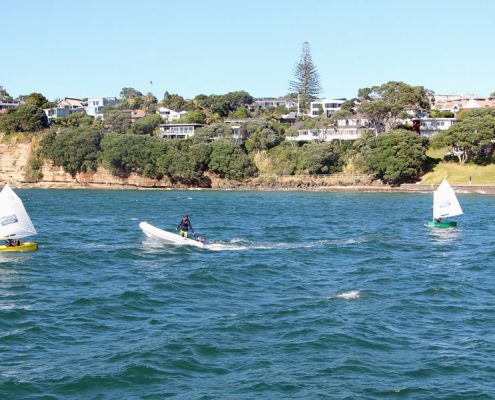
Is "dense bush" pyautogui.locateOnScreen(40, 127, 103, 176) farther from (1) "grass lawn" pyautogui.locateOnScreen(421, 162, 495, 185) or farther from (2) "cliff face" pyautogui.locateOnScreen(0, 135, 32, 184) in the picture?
(1) "grass lawn" pyautogui.locateOnScreen(421, 162, 495, 185)

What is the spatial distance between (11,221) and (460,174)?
9078cm

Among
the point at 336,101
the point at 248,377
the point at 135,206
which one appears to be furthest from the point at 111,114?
the point at 248,377

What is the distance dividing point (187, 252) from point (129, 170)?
94642mm

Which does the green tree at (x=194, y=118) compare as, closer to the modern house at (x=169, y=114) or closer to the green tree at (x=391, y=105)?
the modern house at (x=169, y=114)

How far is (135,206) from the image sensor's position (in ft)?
316

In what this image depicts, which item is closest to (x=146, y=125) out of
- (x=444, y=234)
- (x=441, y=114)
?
(x=441, y=114)

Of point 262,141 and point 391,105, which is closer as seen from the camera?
point 391,105

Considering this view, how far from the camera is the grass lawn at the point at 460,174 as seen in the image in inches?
4732

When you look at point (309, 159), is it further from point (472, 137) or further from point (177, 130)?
point (177, 130)

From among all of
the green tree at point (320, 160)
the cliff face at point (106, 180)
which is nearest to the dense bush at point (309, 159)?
the green tree at point (320, 160)

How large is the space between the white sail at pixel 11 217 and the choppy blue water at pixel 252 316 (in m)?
2.23

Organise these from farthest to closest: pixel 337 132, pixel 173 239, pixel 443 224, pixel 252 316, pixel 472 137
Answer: pixel 337 132, pixel 472 137, pixel 443 224, pixel 173 239, pixel 252 316

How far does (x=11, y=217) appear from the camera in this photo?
167 feet

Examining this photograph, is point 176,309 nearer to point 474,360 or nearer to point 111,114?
point 474,360
